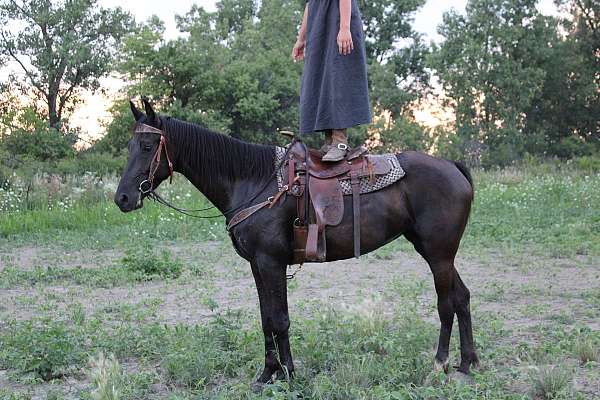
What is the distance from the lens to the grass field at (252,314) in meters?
4.30

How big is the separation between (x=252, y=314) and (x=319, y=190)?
239cm

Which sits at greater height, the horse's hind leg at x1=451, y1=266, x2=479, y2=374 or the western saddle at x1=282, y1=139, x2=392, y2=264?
the western saddle at x1=282, y1=139, x2=392, y2=264

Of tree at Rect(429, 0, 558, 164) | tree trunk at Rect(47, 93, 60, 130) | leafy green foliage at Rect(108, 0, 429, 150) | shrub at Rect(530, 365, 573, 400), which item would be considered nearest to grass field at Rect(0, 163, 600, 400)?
shrub at Rect(530, 365, 573, 400)

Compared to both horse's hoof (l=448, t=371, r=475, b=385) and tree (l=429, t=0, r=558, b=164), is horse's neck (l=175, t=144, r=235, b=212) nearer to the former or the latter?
horse's hoof (l=448, t=371, r=475, b=385)

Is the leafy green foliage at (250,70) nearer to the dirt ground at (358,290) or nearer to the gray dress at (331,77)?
the dirt ground at (358,290)

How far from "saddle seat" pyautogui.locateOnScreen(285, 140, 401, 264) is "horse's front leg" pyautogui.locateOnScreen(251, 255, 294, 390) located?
21cm

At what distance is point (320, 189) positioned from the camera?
440 cm

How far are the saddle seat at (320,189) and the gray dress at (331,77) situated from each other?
0.25 metres

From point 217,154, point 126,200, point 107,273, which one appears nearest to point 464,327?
point 217,154

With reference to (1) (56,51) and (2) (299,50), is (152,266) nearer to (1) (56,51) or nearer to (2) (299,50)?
(2) (299,50)

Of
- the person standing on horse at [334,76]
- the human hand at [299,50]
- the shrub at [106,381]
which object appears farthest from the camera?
the human hand at [299,50]

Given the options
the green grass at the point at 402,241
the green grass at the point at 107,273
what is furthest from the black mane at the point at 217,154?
the green grass at the point at 402,241

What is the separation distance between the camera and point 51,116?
32219 mm

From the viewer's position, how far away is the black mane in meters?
4.44
